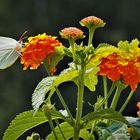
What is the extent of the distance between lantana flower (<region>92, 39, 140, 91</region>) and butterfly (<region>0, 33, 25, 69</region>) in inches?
6.7

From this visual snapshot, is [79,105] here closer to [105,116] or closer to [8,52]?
[105,116]

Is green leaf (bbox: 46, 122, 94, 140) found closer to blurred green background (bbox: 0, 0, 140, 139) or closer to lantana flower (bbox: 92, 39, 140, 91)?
lantana flower (bbox: 92, 39, 140, 91)

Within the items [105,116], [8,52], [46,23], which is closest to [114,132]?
[105,116]

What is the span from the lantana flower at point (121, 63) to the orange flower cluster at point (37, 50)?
65 millimetres

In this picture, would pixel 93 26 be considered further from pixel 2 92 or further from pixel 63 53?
pixel 2 92

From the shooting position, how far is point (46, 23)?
893 cm

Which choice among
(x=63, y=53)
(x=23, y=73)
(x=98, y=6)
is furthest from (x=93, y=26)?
(x=98, y=6)

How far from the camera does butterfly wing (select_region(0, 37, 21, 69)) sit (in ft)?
4.05

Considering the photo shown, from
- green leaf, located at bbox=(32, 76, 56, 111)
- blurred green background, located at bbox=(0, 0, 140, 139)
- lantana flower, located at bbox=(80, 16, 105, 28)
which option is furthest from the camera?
blurred green background, located at bbox=(0, 0, 140, 139)

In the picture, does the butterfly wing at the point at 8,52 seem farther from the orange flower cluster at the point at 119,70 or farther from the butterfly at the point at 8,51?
the orange flower cluster at the point at 119,70

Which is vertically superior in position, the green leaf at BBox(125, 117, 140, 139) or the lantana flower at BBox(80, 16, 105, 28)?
the lantana flower at BBox(80, 16, 105, 28)

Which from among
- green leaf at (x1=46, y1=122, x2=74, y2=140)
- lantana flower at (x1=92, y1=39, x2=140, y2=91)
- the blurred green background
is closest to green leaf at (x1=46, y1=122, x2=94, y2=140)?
green leaf at (x1=46, y1=122, x2=74, y2=140)

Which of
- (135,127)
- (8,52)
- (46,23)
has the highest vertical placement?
(8,52)

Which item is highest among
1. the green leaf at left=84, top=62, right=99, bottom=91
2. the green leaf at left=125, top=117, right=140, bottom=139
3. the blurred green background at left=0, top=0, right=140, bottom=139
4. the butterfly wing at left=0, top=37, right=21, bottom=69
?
the butterfly wing at left=0, top=37, right=21, bottom=69
